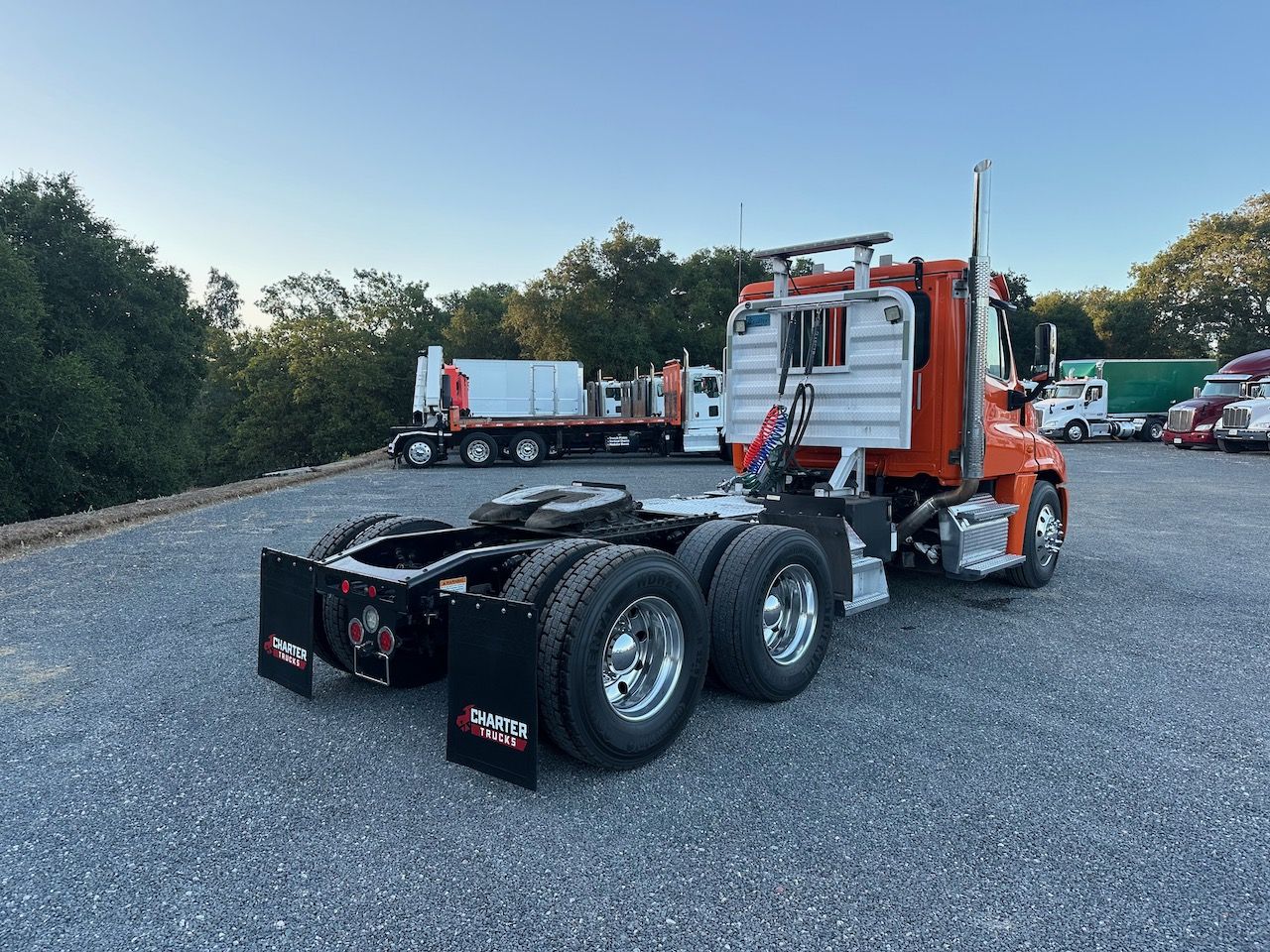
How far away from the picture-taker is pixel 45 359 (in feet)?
86.2

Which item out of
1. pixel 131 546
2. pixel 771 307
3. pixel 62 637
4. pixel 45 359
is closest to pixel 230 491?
pixel 131 546

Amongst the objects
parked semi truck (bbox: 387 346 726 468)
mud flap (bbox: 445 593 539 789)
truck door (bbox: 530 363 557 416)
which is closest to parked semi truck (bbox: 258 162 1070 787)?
mud flap (bbox: 445 593 539 789)

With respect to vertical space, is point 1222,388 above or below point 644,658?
above

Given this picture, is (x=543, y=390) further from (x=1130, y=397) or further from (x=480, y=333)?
(x=1130, y=397)

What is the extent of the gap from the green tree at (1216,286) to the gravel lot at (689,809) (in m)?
48.4

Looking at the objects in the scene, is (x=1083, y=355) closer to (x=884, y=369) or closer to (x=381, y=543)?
Result: (x=884, y=369)

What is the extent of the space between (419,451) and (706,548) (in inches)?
750

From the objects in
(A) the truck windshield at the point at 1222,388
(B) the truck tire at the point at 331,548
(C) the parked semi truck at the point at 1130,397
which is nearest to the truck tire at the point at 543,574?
(B) the truck tire at the point at 331,548

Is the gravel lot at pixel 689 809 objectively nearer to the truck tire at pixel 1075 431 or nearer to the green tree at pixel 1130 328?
the truck tire at pixel 1075 431

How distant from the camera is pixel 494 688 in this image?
10.3ft

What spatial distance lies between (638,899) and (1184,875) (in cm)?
185

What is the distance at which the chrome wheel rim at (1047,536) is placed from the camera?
700cm

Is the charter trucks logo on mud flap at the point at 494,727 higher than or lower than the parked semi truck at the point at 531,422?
lower

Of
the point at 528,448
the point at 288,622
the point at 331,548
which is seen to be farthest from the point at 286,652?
the point at 528,448
